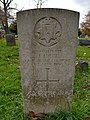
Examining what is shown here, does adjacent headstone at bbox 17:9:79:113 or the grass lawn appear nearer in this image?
adjacent headstone at bbox 17:9:79:113

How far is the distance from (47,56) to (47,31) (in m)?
0.40

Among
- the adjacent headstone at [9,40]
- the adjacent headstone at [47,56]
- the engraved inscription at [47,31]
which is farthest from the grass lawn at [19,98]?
the adjacent headstone at [9,40]

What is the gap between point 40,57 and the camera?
3184 millimetres

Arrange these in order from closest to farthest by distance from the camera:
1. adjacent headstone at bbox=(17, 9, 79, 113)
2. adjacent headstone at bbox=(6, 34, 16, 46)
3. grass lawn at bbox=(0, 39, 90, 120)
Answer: adjacent headstone at bbox=(17, 9, 79, 113) < grass lawn at bbox=(0, 39, 90, 120) < adjacent headstone at bbox=(6, 34, 16, 46)

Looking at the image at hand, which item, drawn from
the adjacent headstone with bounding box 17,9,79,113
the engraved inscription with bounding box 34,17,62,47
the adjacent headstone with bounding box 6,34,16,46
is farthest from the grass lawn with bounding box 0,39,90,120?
the adjacent headstone with bounding box 6,34,16,46

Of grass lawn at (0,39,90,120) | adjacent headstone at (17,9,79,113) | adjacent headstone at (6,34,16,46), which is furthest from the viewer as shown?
adjacent headstone at (6,34,16,46)

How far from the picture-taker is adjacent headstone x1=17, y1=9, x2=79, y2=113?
3021mm

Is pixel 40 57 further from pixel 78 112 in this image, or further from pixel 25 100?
pixel 78 112

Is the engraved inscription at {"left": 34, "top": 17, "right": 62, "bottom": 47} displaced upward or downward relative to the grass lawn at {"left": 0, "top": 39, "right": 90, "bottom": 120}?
upward

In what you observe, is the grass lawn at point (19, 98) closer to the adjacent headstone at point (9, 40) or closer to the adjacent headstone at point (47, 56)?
the adjacent headstone at point (47, 56)

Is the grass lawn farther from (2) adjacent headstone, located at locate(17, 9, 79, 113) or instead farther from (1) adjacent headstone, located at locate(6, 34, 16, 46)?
(1) adjacent headstone, located at locate(6, 34, 16, 46)

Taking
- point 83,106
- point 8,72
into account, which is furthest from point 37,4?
point 83,106

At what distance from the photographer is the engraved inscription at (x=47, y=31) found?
3.03 metres

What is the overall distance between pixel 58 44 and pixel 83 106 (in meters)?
1.39
